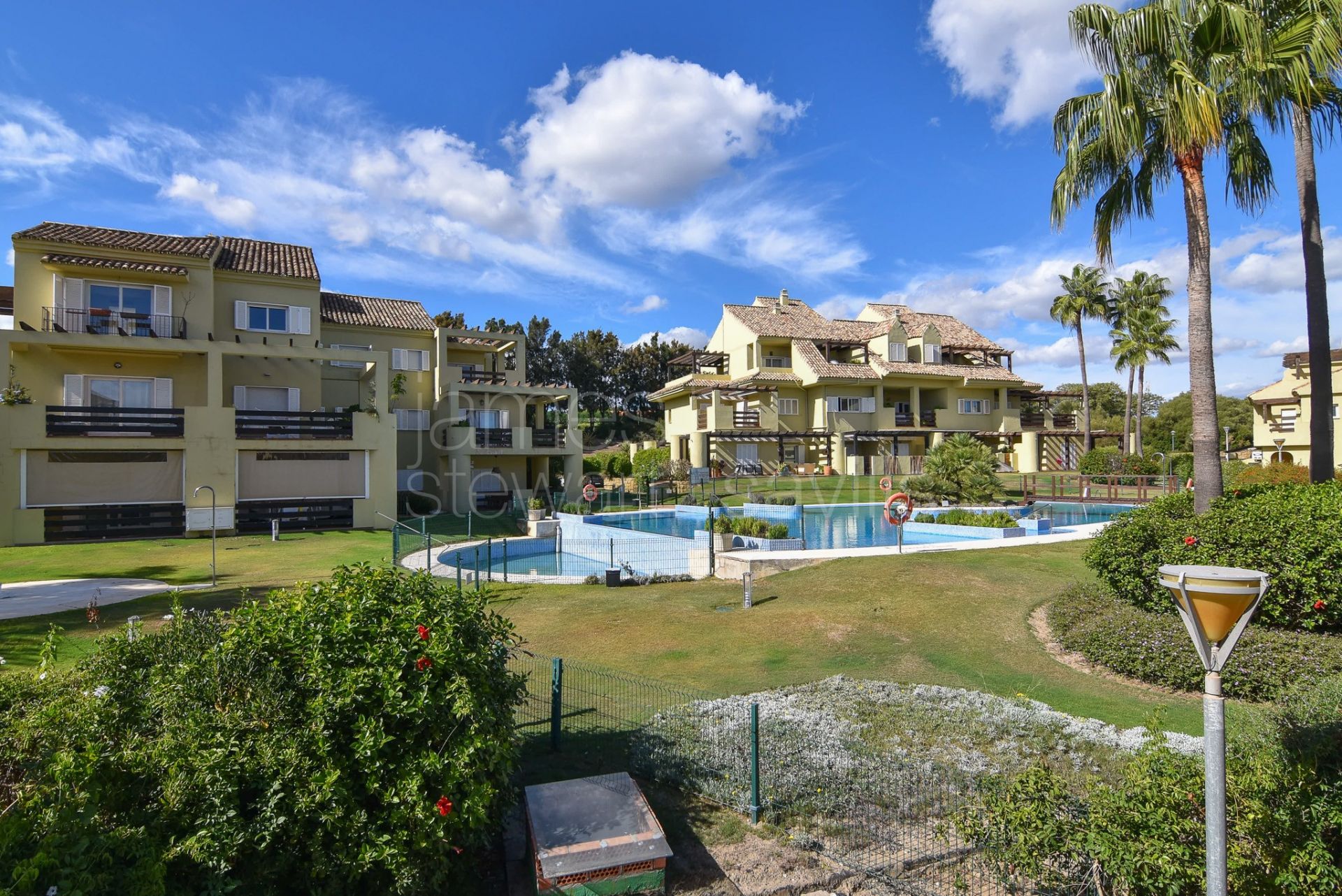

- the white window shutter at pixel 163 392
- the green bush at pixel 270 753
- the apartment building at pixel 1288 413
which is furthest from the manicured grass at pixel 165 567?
the apartment building at pixel 1288 413

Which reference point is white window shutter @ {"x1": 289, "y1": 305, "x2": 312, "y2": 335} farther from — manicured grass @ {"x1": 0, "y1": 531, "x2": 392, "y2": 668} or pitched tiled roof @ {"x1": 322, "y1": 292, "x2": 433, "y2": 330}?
manicured grass @ {"x1": 0, "y1": 531, "x2": 392, "y2": 668}

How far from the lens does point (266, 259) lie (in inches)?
1236

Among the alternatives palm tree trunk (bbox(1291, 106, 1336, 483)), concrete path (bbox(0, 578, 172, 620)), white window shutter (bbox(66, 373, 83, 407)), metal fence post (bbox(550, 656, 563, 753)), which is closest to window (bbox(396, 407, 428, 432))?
white window shutter (bbox(66, 373, 83, 407))

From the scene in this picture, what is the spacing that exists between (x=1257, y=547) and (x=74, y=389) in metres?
35.5

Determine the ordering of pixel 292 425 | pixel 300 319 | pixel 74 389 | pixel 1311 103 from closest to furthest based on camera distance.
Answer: pixel 1311 103, pixel 74 389, pixel 292 425, pixel 300 319

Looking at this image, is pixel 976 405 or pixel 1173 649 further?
pixel 976 405

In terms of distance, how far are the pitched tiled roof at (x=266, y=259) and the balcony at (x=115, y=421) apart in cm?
714

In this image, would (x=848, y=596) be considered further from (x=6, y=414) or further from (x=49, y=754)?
(x=6, y=414)

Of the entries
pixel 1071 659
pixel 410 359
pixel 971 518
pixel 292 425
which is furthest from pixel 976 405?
pixel 292 425

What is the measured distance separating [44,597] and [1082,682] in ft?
66.0

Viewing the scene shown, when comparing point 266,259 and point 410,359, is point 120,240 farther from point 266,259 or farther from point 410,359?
point 410,359

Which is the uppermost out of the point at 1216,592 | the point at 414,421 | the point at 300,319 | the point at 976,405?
the point at 300,319

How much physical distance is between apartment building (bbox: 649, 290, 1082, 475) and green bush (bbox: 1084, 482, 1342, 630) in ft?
106

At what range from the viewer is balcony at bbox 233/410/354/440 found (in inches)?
1073
